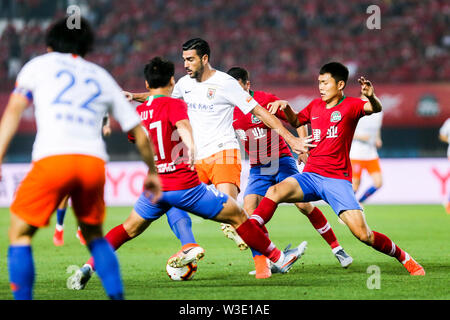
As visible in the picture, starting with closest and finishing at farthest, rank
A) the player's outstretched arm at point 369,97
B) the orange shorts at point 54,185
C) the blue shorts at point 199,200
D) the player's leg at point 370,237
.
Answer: the orange shorts at point 54,185 → the blue shorts at point 199,200 → the player's outstretched arm at point 369,97 → the player's leg at point 370,237

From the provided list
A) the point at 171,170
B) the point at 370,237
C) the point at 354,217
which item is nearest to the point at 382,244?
the point at 370,237

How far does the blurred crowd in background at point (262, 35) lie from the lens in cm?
2288

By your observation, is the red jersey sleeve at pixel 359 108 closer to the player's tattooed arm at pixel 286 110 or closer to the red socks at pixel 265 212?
the player's tattooed arm at pixel 286 110

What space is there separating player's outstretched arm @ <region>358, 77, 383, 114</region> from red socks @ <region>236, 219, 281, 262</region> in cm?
149

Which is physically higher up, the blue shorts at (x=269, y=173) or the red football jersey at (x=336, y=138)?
the red football jersey at (x=336, y=138)

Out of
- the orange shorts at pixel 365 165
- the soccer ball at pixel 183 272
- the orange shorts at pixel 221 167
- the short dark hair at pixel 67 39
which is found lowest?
the soccer ball at pixel 183 272

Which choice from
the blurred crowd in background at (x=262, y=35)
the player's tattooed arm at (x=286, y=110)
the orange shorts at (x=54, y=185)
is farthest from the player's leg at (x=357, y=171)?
the orange shorts at (x=54, y=185)

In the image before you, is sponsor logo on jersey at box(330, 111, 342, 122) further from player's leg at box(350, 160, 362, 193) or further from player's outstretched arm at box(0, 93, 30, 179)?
player's leg at box(350, 160, 362, 193)

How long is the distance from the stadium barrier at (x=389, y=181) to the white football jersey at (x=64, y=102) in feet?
41.4

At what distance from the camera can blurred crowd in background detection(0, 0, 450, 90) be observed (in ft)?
75.0
